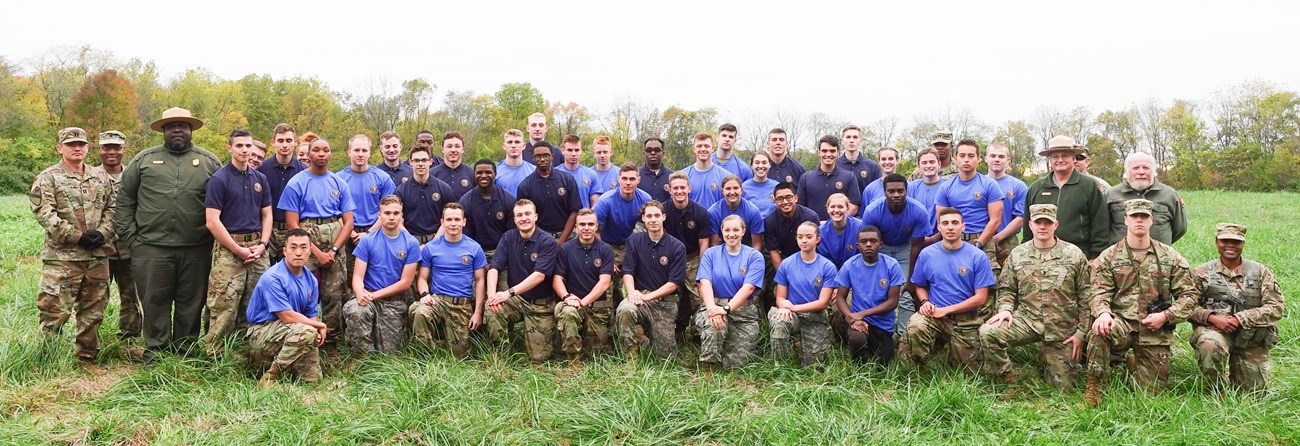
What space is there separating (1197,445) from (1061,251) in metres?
1.84

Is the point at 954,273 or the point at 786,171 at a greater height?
the point at 786,171

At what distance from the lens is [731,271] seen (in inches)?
284

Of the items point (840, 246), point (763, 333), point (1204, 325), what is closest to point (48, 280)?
point (763, 333)

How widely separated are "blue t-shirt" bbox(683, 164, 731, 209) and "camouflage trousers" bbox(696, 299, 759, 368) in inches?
71.9

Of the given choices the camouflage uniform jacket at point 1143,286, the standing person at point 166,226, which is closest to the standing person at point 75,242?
the standing person at point 166,226

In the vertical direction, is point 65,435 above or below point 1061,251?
below

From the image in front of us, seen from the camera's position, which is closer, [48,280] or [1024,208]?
[48,280]

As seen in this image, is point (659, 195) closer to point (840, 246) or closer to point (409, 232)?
point (840, 246)

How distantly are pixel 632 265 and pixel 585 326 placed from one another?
0.73 metres

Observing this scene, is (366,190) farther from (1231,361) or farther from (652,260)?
(1231,361)

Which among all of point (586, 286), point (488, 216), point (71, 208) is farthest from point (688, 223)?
point (71, 208)

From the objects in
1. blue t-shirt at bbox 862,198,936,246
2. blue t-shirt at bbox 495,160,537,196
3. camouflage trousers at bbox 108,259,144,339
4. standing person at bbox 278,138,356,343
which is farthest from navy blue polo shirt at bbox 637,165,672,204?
camouflage trousers at bbox 108,259,144,339

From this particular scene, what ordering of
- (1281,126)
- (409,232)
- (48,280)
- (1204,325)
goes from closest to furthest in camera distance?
(1204,325)
(48,280)
(409,232)
(1281,126)

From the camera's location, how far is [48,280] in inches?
263
